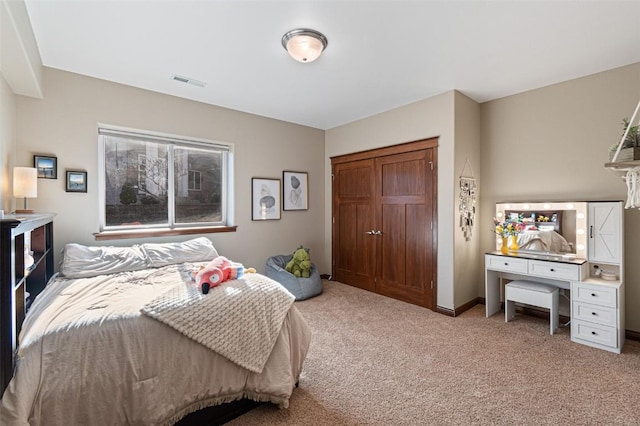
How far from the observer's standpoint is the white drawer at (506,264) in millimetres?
3174

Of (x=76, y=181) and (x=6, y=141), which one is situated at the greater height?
(x=6, y=141)

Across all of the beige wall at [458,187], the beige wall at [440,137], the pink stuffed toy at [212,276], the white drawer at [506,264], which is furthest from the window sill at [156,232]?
the white drawer at [506,264]

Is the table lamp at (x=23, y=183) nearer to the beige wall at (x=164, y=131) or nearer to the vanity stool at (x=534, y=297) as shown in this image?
the beige wall at (x=164, y=131)

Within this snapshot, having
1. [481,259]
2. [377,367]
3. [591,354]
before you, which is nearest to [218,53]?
[377,367]

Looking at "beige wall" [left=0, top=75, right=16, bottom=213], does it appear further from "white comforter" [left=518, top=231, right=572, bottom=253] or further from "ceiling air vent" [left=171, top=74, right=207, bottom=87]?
"white comforter" [left=518, top=231, right=572, bottom=253]

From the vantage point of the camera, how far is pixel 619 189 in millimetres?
2877

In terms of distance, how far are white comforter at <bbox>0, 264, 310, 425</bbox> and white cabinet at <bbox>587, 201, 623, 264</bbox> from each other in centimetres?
313

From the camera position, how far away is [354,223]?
4648 millimetres

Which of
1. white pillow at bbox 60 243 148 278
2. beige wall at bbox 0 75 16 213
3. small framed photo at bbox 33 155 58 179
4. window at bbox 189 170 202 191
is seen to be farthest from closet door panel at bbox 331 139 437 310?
beige wall at bbox 0 75 16 213

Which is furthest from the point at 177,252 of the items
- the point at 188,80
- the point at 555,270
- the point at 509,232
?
the point at 555,270

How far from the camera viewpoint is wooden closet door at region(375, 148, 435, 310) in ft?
12.1

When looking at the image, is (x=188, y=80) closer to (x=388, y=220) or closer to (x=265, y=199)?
(x=265, y=199)

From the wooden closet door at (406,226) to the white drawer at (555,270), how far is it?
102 cm

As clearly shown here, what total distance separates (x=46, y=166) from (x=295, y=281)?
2898mm
